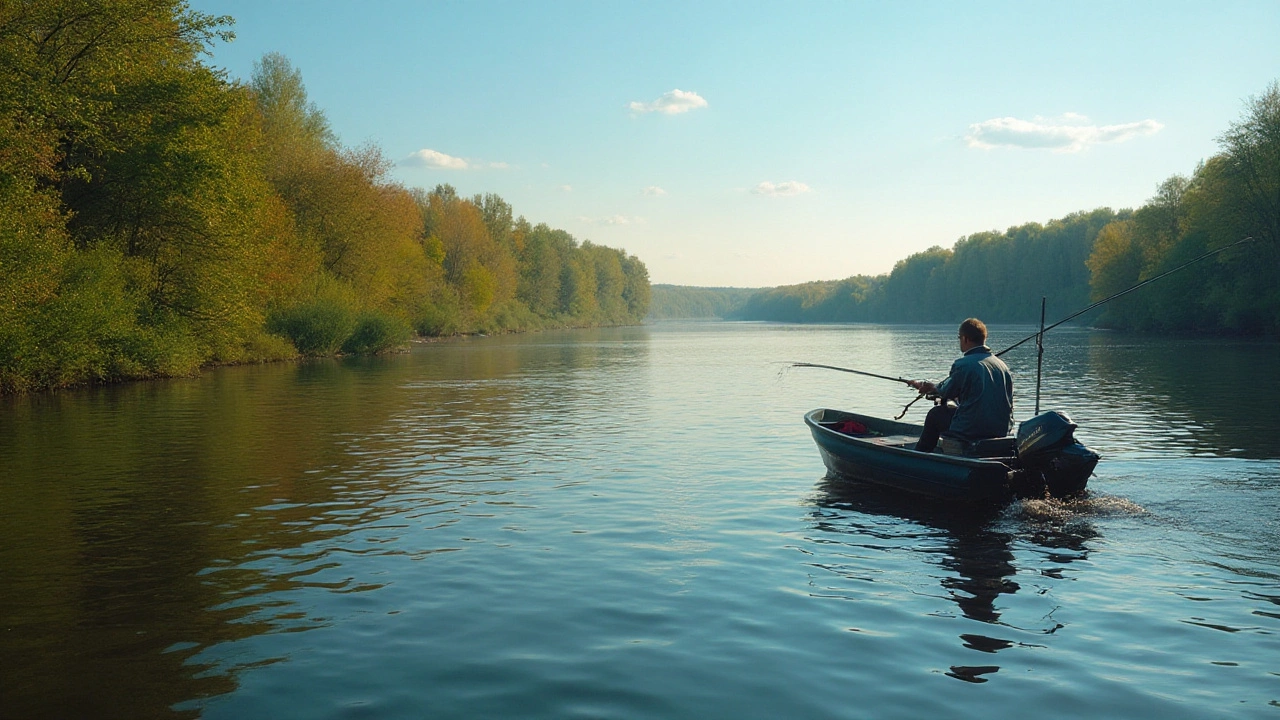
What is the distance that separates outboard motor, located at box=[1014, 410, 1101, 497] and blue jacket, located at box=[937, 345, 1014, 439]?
1.51ft

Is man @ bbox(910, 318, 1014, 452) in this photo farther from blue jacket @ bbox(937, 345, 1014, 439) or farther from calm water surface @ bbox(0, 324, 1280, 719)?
calm water surface @ bbox(0, 324, 1280, 719)

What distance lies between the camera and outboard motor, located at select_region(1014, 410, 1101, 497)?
443 inches

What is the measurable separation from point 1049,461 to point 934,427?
164cm

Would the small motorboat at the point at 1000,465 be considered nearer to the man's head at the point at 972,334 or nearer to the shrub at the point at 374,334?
the man's head at the point at 972,334

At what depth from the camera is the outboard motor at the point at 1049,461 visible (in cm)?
1125

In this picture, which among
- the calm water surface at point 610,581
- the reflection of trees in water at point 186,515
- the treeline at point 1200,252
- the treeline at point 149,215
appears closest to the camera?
the calm water surface at point 610,581

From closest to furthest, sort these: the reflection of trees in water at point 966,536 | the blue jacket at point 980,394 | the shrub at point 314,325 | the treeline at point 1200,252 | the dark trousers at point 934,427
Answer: the reflection of trees in water at point 966,536 < the blue jacket at point 980,394 < the dark trousers at point 934,427 < the shrub at point 314,325 < the treeline at point 1200,252

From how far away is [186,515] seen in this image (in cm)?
1153

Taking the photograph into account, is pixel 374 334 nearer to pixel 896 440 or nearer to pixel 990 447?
pixel 896 440

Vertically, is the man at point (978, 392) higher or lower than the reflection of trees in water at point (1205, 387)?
higher

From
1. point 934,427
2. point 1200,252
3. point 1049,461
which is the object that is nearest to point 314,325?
point 934,427

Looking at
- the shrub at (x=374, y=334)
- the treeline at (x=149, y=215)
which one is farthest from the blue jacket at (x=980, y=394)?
the shrub at (x=374, y=334)

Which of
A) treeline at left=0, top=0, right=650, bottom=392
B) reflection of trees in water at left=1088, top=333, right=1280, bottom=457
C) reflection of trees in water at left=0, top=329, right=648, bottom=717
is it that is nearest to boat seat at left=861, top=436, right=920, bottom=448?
reflection of trees in water at left=1088, top=333, right=1280, bottom=457

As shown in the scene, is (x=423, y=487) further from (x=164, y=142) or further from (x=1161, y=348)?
(x=1161, y=348)
